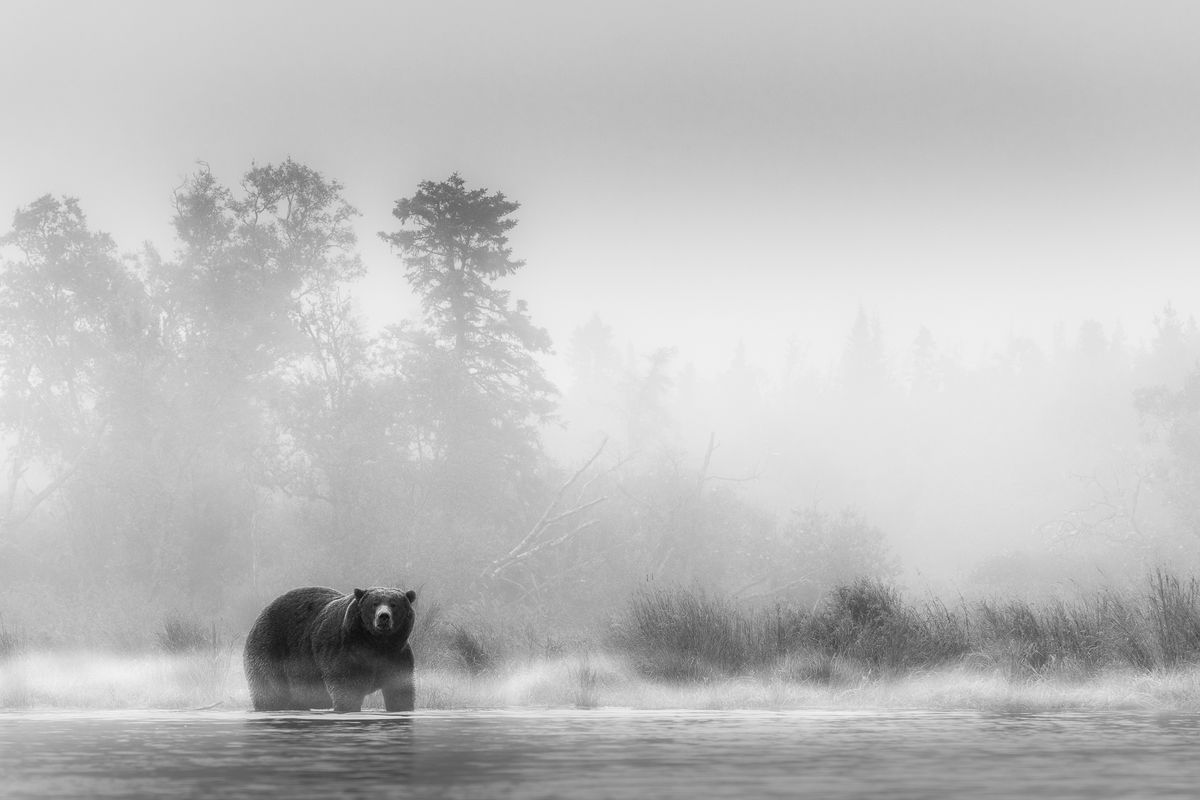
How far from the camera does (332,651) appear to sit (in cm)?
A: 1836

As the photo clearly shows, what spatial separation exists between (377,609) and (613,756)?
6405mm

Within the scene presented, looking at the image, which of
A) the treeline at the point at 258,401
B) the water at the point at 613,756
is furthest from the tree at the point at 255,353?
the water at the point at 613,756

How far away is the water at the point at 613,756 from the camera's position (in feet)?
31.4

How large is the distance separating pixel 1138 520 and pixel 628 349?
3279 inches

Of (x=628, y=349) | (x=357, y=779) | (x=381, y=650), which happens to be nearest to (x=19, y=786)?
(x=357, y=779)

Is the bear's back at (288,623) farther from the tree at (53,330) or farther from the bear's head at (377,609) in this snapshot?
the tree at (53,330)

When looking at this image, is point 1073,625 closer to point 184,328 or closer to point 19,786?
point 19,786

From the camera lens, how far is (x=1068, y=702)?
18734mm

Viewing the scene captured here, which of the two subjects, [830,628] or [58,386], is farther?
[58,386]

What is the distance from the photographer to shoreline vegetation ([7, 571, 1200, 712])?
19.5 metres

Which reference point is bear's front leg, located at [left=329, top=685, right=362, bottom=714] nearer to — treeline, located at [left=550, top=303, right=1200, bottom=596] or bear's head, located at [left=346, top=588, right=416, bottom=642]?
bear's head, located at [left=346, top=588, right=416, bottom=642]

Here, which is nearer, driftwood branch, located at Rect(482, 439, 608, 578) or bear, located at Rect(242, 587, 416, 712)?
bear, located at Rect(242, 587, 416, 712)

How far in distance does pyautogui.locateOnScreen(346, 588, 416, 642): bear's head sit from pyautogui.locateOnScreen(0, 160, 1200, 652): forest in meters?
10.6

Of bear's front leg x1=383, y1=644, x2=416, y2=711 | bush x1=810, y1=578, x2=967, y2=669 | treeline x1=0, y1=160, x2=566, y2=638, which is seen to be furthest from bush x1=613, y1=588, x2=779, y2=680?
treeline x1=0, y1=160, x2=566, y2=638
